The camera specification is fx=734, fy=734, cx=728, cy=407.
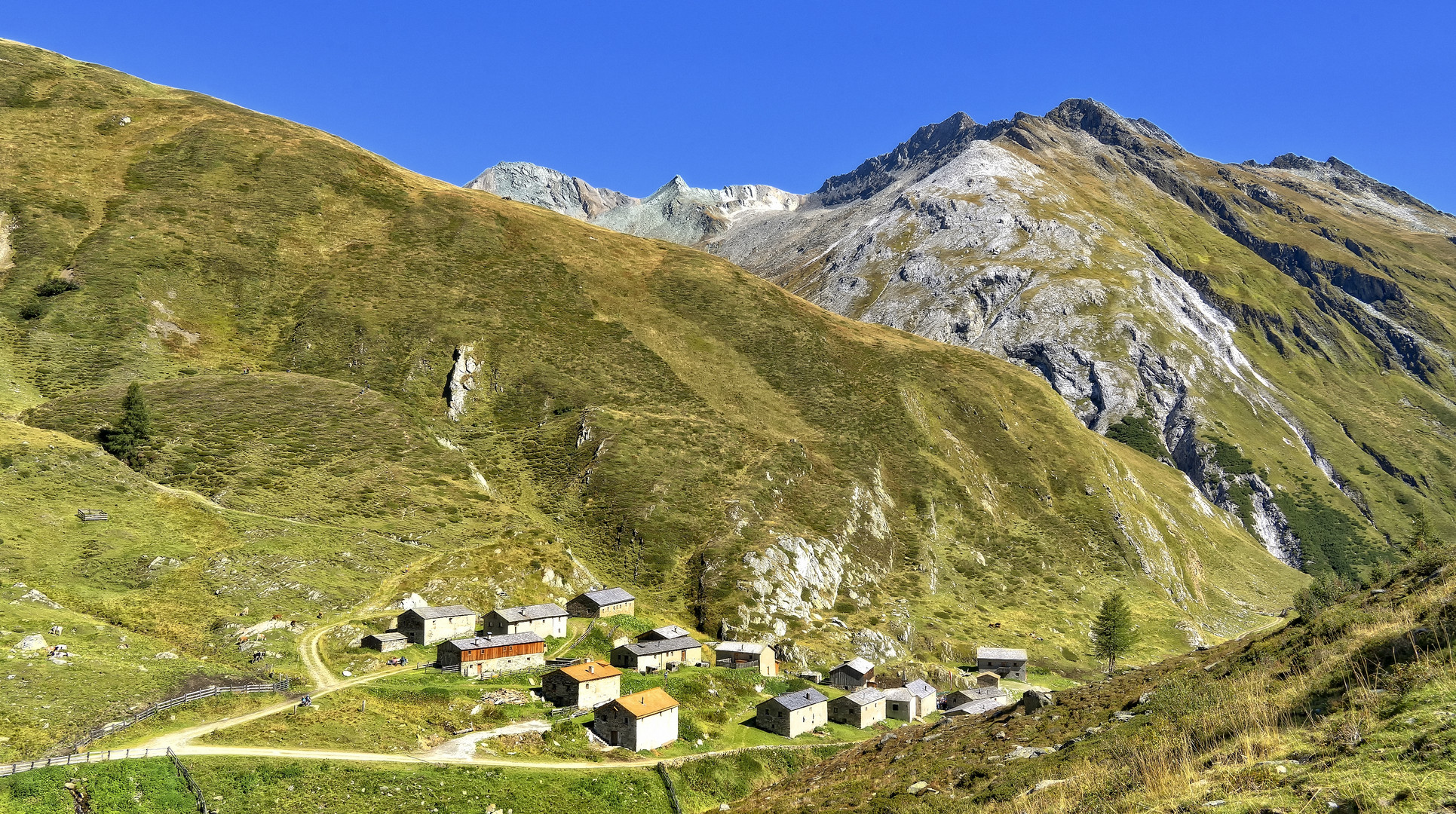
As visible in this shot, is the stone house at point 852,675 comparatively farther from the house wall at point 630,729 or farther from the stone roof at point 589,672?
the house wall at point 630,729

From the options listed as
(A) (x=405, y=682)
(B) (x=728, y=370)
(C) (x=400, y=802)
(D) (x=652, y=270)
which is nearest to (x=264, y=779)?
(C) (x=400, y=802)

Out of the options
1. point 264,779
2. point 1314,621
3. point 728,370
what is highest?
point 728,370

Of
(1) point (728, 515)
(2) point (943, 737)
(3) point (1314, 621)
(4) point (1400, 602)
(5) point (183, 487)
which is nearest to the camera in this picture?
(4) point (1400, 602)

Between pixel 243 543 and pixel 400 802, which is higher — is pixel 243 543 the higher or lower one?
the higher one

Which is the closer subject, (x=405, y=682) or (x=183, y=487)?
(x=405, y=682)

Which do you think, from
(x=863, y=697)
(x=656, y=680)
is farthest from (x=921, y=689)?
(x=656, y=680)

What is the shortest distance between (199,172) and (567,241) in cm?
8062

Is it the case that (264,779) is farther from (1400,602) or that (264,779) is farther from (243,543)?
(1400,602)

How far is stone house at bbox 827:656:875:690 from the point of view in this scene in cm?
8944

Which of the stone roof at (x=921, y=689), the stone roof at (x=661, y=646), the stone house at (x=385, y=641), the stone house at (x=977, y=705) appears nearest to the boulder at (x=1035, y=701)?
the stone house at (x=977, y=705)

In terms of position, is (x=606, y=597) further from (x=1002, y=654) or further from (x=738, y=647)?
(x=1002, y=654)

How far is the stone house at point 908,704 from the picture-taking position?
3275 inches

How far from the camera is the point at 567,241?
186 meters

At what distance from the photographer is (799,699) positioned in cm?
7425
